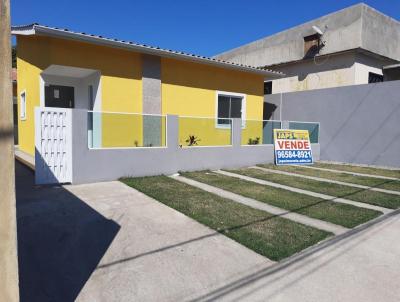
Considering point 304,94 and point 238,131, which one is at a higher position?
point 304,94

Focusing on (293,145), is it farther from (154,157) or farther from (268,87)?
(268,87)

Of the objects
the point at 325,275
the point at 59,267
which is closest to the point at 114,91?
the point at 59,267

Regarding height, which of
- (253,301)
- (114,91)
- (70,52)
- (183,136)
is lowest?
(253,301)

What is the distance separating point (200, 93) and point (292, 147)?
4232 mm

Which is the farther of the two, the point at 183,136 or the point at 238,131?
the point at 238,131

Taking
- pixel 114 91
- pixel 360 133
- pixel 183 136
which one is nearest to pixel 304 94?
pixel 360 133

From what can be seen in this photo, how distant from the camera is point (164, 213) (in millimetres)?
5473

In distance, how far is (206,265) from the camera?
11.8 feet

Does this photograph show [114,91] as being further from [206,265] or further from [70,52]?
[206,265]

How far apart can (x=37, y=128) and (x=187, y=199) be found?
3.62 metres

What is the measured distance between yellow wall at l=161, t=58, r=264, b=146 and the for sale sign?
105 centimetres

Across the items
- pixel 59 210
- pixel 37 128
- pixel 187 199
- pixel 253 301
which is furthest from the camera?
pixel 37 128

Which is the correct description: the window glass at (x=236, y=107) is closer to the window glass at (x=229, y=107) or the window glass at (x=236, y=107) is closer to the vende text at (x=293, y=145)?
the window glass at (x=229, y=107)

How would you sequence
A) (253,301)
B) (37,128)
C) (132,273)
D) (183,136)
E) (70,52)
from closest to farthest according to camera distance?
1. (253,301)
2. (132,273)
3. (37,128)
4. (70,52)
5. (183,136)
